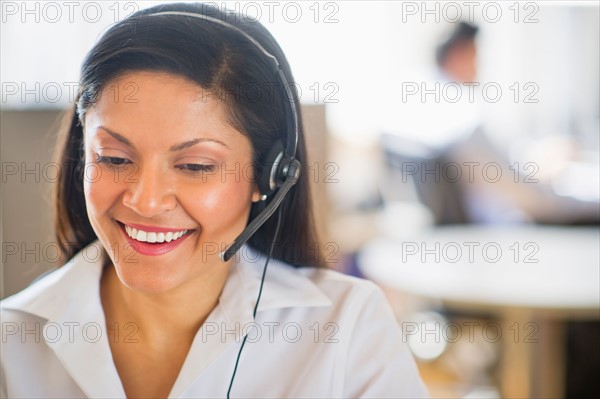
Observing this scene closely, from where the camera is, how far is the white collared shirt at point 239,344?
1082mm

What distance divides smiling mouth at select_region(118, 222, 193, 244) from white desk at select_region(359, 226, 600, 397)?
1.09 metres

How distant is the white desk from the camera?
1.92 metres

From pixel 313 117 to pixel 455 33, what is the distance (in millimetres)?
958

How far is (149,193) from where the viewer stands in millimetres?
986

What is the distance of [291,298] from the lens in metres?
1.17

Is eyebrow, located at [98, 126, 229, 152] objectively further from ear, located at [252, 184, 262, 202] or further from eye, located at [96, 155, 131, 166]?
ear, located at [252, 184, 262, 202]

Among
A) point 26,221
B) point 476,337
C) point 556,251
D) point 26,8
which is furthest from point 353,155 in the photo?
point 26,221

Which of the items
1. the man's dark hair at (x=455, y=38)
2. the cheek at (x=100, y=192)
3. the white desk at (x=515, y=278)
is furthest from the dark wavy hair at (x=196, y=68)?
the man's dark hair at (x=455, y=38)

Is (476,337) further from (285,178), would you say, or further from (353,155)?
(285,178)

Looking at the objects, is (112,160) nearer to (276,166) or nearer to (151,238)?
(151,238)

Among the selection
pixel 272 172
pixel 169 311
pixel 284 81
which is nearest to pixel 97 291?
pixel 169 311

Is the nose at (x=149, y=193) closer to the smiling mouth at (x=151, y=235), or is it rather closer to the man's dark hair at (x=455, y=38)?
the smiling mouth at (x=151, y=235)

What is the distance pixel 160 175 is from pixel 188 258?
0.15m

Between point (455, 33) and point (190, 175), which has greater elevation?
point (455, 33)
